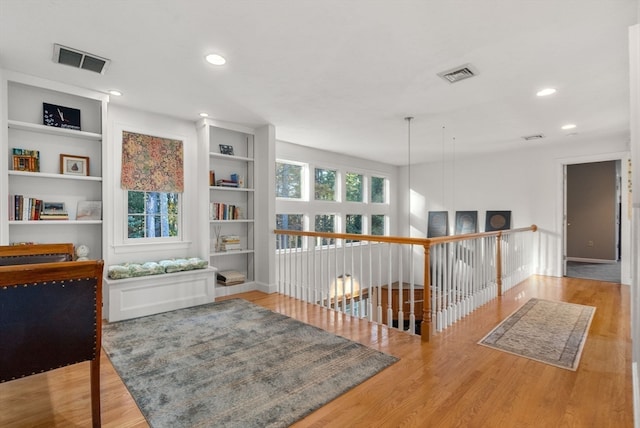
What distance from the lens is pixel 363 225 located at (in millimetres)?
7656

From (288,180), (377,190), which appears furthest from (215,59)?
(377,190)

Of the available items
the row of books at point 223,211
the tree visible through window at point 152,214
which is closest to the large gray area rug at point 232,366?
the tree visible through window at point 152,214

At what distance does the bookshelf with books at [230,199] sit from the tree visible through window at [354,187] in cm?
283

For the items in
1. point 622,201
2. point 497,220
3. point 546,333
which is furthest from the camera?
point 497,220

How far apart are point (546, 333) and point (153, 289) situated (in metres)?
4.13

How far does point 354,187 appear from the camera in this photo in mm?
7438

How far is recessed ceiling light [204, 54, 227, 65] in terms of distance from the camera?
8.60 ft

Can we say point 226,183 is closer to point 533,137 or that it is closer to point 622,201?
point 533,137

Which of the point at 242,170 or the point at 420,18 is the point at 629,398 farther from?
the point at 242,170

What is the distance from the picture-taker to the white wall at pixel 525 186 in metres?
5.54

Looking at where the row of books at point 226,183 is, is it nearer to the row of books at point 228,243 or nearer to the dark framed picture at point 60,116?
the row of books at point 228,243

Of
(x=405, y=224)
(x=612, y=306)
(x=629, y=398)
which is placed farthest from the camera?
(x=405, y=224)

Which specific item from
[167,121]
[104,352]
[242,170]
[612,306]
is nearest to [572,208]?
[612,306]

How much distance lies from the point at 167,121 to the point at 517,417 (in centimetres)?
464
